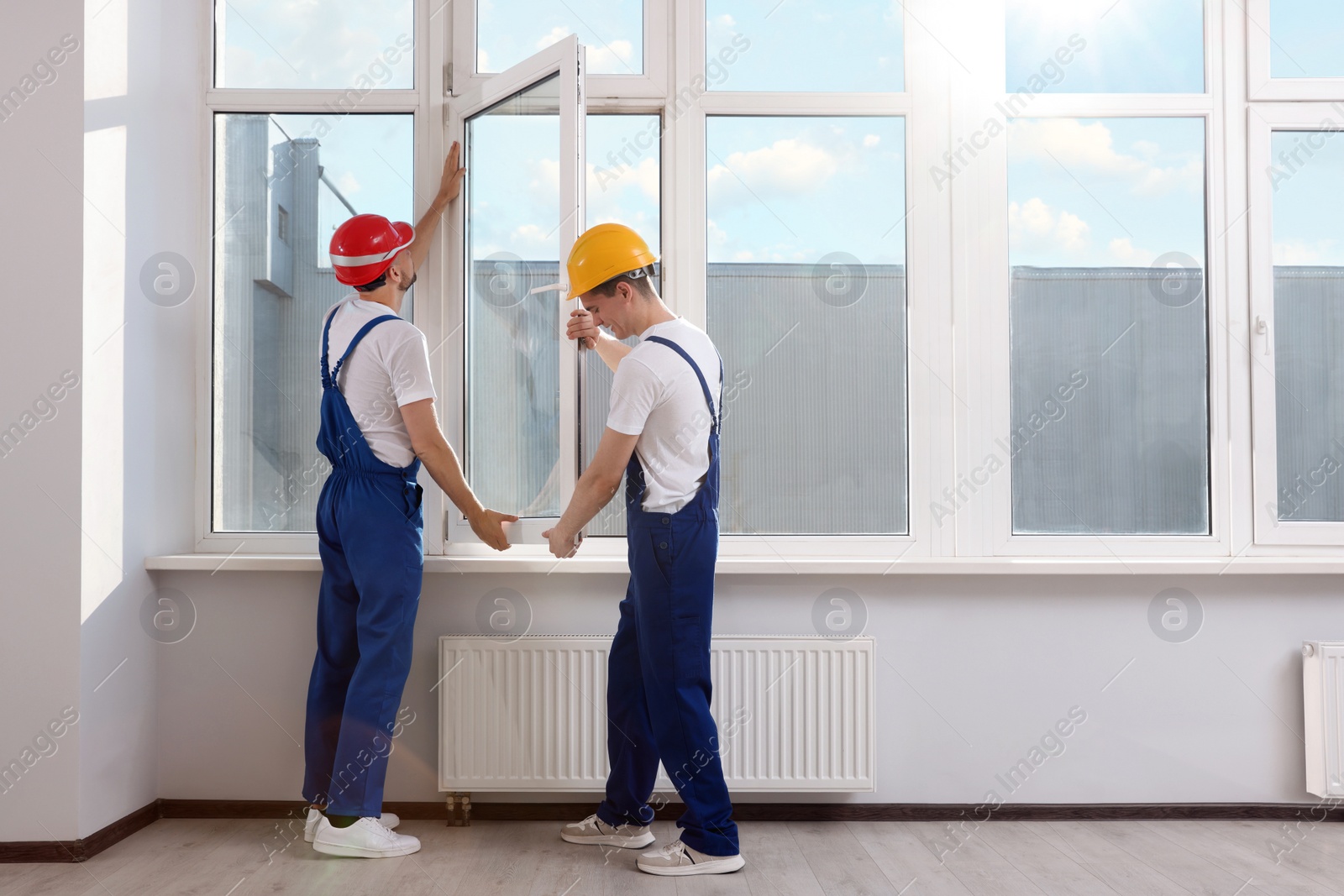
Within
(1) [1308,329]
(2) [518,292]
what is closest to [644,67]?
(2) [518,292]

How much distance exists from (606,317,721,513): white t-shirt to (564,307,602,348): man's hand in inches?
8.6

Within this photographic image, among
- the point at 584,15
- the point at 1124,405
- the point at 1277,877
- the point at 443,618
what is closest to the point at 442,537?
the point at 443,618

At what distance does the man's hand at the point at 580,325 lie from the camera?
2.13 meters

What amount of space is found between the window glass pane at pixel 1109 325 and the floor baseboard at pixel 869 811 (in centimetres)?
78

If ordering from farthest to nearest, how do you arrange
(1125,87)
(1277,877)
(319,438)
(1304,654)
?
(1125,87)
(1304,654)
(319,438)
(1277,877)

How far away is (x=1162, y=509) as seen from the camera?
8.31 ft

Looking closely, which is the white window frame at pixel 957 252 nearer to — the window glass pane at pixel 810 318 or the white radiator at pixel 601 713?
the window glass pane at pixel 810 318

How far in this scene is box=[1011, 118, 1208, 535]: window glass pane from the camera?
2.53 meters

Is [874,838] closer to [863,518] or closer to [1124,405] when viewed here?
[863,518]

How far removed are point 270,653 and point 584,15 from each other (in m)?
2.07

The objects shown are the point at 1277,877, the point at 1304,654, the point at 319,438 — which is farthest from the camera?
the point at 1304,654

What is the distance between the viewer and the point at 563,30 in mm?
2543

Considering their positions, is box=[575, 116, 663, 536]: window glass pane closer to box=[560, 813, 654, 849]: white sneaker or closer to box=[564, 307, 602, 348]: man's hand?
box=[564, 307, 602, 348]: man's hand

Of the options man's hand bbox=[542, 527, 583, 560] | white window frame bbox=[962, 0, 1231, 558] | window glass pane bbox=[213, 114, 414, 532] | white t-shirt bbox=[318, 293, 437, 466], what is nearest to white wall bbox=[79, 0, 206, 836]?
window glass pane bbox=[213, 114, 414, 532]
